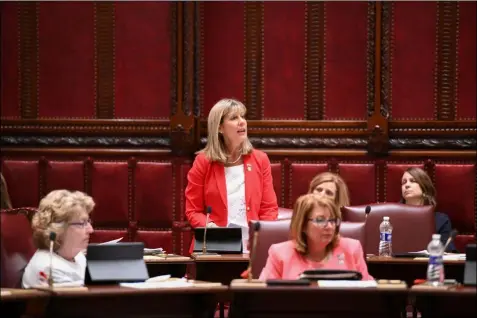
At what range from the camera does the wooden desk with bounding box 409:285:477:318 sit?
4.59 metres

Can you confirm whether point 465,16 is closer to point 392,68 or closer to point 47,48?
point 392,68

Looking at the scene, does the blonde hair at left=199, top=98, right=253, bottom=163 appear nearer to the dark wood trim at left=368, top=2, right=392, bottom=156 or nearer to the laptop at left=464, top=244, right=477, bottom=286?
the dark wood trim at left=368, top=2, right=392, bottom=156

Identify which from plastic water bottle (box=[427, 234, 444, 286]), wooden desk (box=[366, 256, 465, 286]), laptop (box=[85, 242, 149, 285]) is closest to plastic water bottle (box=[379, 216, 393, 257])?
wooden desk (box=[366, 256, 465, 286])

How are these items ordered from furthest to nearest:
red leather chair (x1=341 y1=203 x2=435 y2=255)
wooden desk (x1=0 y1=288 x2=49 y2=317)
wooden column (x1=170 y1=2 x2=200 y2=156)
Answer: wooden column (x1=170 y1=2 x2=200 y2=156)
red leather chair (x1=341 y1=203 x2=435 y2=255)
wooden desk (x1=0 y1=288 x2=49 y2=317)

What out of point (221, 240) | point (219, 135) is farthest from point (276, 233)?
point (219, 135)

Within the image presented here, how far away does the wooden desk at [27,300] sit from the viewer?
14.7 ft

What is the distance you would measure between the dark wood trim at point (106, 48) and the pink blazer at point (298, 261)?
3.63 metres

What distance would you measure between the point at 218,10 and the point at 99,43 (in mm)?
1063

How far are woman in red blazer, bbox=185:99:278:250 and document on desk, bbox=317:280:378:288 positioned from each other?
2010 millimetres

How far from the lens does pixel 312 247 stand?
5.25 meters

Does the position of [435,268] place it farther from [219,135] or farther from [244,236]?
[219,135]

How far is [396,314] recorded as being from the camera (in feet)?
15.7

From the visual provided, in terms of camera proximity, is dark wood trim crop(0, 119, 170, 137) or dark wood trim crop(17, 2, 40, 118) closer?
dark wood trim crop(0, 119, 170, 137)

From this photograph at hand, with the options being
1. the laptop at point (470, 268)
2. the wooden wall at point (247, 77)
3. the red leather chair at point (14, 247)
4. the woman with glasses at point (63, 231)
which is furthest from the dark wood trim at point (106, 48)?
the laptop at point (470, 268)
